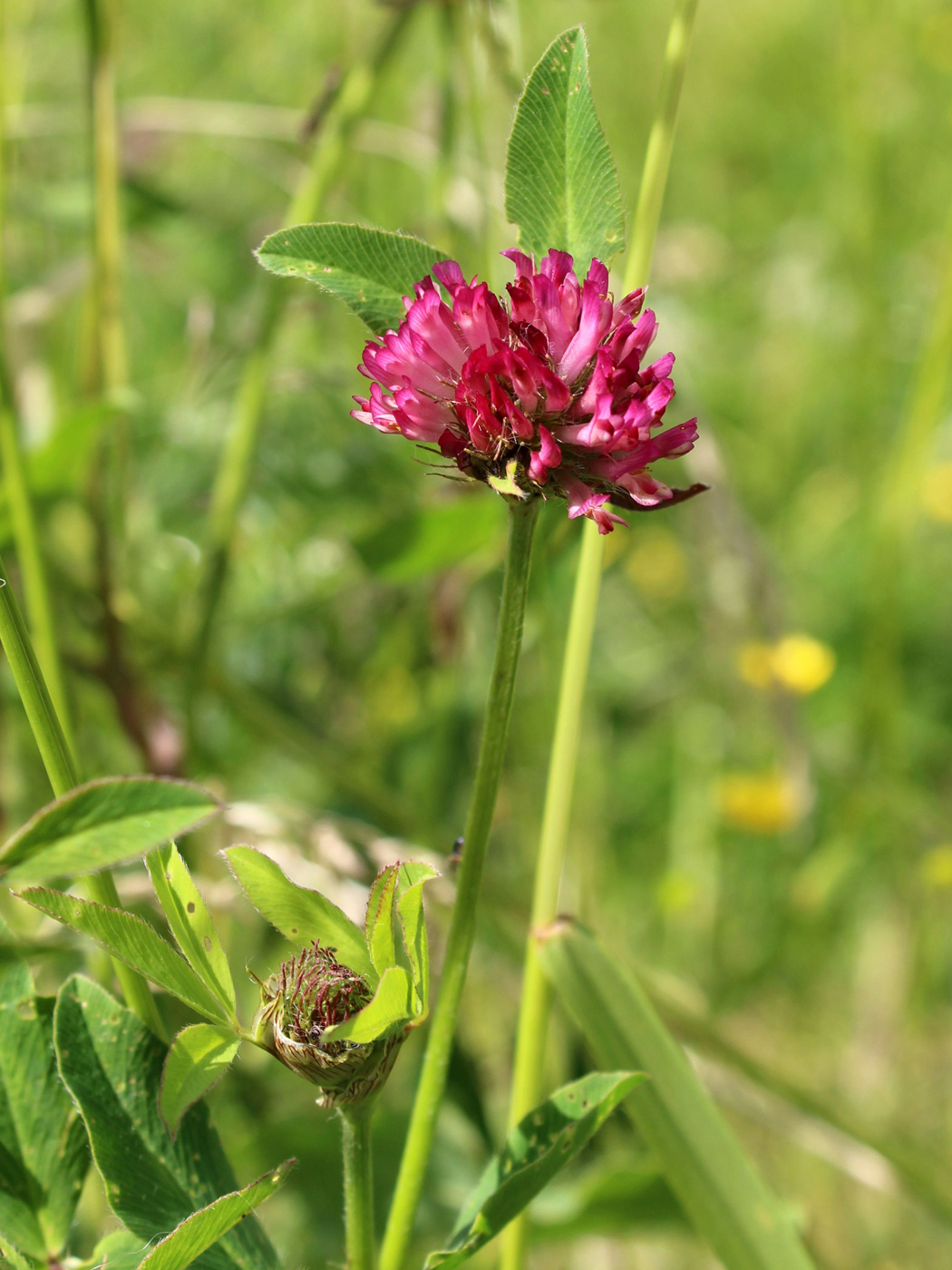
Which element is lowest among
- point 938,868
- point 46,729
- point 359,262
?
point 938,868

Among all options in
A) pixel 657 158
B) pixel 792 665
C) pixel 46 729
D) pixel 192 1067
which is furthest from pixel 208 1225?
pixel 792 665

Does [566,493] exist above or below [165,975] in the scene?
above

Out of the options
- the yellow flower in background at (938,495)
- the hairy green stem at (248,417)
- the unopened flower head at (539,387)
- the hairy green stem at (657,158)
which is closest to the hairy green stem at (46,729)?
the unopened flower head at (539,387)

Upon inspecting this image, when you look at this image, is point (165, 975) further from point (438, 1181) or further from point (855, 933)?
point (855, 933)

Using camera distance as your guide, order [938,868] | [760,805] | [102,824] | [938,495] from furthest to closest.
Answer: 1. [938,495]
2. [760,805]
3. [938,868]
4. [102,824]

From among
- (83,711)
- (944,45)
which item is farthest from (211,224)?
(944,45)

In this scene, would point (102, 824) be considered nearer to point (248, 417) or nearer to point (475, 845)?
point (475, 845)
